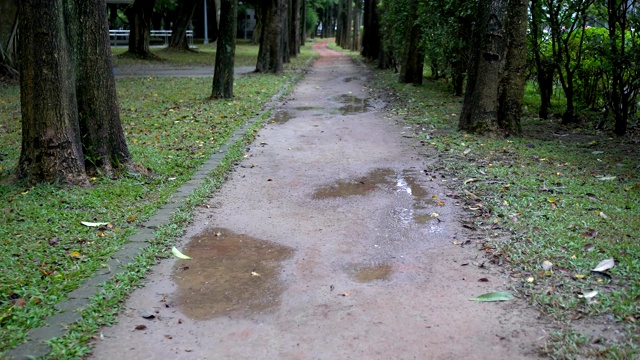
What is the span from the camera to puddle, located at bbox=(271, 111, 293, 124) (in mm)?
11041

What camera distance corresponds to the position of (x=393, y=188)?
6555mm

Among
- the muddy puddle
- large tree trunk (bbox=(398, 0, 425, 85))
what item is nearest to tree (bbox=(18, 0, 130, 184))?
the muddy puddle

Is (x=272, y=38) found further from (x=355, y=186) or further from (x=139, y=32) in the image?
(x=355, y=186)

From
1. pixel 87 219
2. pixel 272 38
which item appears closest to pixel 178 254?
pixel 87 219

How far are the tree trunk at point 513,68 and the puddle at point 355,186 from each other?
2.88 meters

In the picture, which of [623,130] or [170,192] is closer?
[170,192]

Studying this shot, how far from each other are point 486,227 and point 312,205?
1726mm

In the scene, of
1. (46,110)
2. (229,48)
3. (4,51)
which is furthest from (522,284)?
(4,51)

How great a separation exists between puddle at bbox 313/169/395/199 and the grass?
1235mm

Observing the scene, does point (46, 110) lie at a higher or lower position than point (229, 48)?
lower

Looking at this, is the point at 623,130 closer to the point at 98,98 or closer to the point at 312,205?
the point at 312,205

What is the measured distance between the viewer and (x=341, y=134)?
9805 millimetres

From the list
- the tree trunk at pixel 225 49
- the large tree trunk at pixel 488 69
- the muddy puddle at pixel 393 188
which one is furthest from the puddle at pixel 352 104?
the muddy puddle at pixel 393 188

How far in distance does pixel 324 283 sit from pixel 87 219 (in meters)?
2.36
